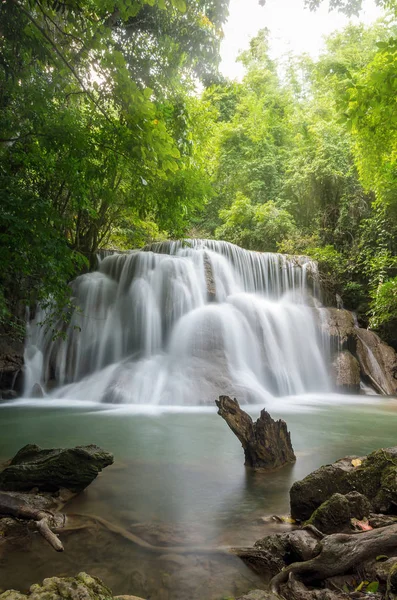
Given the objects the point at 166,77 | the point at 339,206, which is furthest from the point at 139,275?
the point at 339,206

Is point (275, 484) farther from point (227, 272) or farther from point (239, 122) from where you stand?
point (239, 122)

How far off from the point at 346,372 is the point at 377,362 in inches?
58.1

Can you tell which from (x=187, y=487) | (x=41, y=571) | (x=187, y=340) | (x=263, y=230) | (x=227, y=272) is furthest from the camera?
(x=263, y=230)

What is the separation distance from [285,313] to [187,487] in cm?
1182

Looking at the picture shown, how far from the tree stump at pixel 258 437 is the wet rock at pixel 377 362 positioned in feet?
33.3

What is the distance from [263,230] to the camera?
22.5 m

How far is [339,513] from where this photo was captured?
273cm

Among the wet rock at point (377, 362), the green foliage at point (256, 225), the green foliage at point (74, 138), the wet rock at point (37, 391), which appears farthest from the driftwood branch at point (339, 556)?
the green foliage at point (256, 225)

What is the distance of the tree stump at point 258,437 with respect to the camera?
4887 mm

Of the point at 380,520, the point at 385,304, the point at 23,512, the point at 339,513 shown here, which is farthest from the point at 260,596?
the point at 385,304

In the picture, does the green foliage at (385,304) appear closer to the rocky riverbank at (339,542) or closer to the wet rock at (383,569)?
the rocky riverbank at (339,542)

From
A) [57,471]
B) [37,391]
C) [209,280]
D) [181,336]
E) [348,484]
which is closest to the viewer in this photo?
[348,484]

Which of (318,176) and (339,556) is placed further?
(318,176)

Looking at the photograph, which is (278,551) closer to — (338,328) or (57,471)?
A: (57,471)
